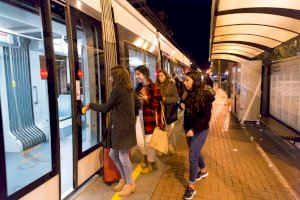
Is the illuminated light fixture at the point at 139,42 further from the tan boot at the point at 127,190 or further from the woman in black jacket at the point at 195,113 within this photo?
the tan boot at the point at 127,190

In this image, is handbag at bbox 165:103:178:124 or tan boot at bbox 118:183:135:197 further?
handbag at bbox 165:103:178:124

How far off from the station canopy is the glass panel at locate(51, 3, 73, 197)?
3153 mm

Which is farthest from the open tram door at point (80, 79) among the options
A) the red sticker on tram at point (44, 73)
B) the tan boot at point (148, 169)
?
the tan boot at point (148, 169)

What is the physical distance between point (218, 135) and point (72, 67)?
212 inches

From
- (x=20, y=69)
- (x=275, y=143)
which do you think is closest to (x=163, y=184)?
(x=20, y=69)

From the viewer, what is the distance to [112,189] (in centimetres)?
411

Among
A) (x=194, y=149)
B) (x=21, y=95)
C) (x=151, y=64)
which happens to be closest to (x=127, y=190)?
(x=194, y=149)

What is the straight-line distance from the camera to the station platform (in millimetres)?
4020

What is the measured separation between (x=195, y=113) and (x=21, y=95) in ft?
12.1

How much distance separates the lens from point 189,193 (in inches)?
153

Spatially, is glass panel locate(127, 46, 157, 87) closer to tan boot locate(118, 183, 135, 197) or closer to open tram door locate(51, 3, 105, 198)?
open tram door locate(51, 3, 105, 198)

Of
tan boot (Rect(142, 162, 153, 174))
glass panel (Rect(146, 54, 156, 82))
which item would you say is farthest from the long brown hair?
glass panel (Rect(146, 54, 156, 82))

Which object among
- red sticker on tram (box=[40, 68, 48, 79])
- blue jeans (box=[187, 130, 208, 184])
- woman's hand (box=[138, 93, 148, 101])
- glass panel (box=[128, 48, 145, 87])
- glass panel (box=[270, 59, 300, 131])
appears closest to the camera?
red sticker on tram (box=[40, 68, 48, 79])

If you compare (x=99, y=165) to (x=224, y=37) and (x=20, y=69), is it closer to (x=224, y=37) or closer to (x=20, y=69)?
(x=20, y=69)
